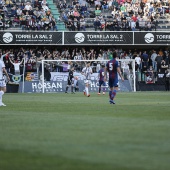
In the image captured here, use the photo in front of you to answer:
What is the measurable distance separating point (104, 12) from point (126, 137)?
4408 cm

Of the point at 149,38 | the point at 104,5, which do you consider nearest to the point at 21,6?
the point at 104,5

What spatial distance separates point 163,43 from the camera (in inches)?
2156

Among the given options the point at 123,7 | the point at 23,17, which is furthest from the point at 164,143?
the point at 123,7

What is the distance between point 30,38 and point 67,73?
6386 mm

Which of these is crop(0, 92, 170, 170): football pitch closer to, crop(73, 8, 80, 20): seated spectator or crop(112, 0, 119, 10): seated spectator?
crop(73, 8, 80, 20): seated spectator

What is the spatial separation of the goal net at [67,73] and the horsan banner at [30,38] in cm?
344

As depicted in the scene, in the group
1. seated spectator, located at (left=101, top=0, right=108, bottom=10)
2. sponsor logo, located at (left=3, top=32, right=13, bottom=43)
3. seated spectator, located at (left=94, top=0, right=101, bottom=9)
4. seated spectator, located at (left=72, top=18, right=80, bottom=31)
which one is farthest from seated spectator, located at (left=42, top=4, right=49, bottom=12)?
seated spectator, located at (left=101, top=0, right=108, bottom=10)

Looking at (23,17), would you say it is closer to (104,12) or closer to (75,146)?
(104,12)

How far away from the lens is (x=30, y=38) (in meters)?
52.6

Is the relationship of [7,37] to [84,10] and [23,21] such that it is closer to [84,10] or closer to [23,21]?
[23,21]

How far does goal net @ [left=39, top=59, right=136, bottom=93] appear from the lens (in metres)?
47.0

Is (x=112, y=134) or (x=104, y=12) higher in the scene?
(x=104, y=12)

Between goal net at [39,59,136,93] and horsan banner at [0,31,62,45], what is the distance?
3.44 meters

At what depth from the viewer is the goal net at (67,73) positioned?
46969 millimetres
